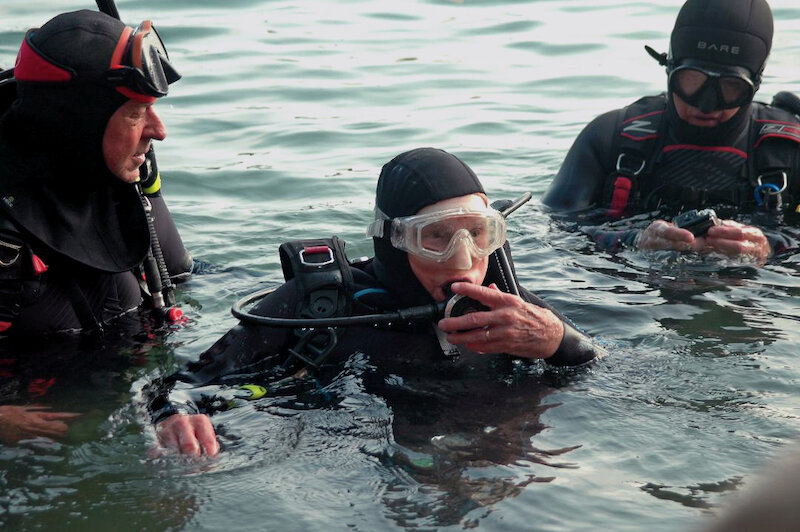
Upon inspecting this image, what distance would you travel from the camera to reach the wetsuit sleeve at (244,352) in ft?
11.1

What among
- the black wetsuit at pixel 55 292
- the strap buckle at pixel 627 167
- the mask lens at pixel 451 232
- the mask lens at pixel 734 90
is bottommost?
the black wetsuit at pixel 55 292

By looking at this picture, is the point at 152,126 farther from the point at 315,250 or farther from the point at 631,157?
the point at 631,157

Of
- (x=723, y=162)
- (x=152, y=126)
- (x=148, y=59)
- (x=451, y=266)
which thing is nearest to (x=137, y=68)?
(x=148, y=59)

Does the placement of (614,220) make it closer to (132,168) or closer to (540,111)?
(132,168)

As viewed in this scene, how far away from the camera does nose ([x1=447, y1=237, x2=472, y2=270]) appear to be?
3203 mm

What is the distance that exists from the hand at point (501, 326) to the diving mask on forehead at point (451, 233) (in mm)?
151

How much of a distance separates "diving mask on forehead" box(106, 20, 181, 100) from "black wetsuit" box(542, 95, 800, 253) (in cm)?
266

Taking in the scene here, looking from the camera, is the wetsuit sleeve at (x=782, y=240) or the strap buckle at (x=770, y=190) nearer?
the wetsuit sleeve at (x=782, y=240)

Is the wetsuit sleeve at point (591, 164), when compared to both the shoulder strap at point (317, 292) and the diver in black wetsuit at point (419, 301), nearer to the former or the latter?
the diver in black wetsuit at point (419, 301)

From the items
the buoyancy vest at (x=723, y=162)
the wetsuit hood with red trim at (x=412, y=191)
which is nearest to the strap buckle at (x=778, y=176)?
the buoyancy vest at (x=723, y=162)

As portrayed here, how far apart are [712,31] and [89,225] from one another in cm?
334

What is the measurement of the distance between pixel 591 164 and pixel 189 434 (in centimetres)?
334

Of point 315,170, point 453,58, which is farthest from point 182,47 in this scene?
point 315,170

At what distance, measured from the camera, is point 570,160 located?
5684 millimetres
